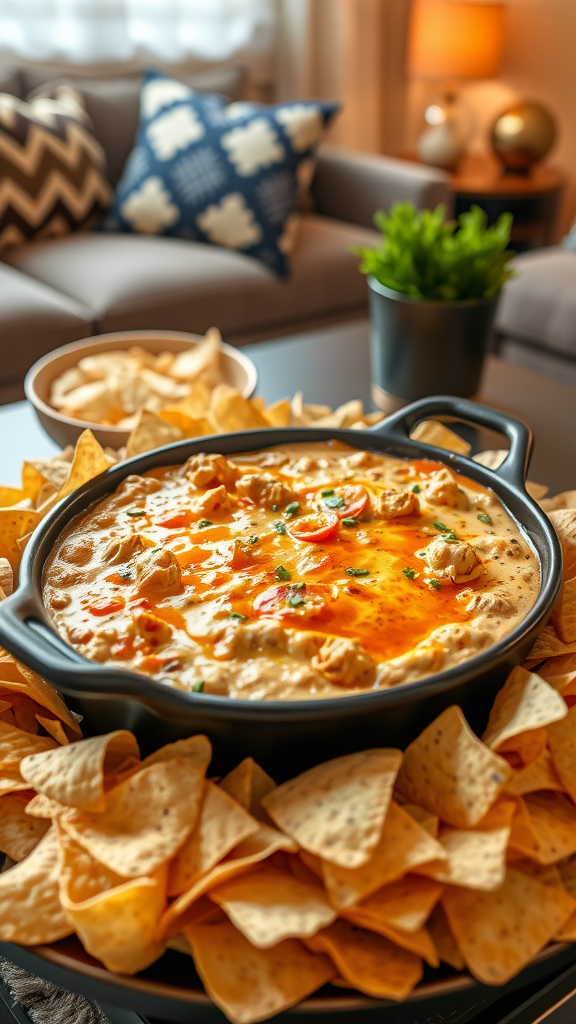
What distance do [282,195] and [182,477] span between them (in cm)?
269

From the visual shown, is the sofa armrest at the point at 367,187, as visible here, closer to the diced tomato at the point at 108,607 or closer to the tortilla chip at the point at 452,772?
the diced tomato at the point at 108,607

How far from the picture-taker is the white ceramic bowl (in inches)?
63.5

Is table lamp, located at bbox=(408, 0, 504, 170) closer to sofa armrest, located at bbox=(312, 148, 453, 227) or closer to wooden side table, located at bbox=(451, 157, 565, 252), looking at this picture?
wooden side table, located at bbox=(451, 157, 565, 252)

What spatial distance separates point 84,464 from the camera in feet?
4.20

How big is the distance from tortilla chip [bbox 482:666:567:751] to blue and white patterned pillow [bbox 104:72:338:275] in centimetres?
295

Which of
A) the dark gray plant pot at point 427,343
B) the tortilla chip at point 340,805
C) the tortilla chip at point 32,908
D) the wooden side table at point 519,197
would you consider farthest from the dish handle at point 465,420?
the wooden side table at point 519,197

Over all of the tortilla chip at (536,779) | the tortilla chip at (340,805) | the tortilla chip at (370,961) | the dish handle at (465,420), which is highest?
the dish handle at (465,420)

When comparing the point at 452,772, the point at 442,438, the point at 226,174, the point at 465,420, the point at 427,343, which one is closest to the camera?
the point at 452,772

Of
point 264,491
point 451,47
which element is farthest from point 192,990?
point 451,47

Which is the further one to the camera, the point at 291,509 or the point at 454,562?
the point at 291,509

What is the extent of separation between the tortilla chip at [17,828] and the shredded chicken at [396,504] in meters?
0.55

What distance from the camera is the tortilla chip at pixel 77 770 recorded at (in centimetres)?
83

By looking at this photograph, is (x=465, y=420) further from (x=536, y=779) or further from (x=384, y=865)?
(x=384, y=865)

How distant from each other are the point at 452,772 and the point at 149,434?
761mm
